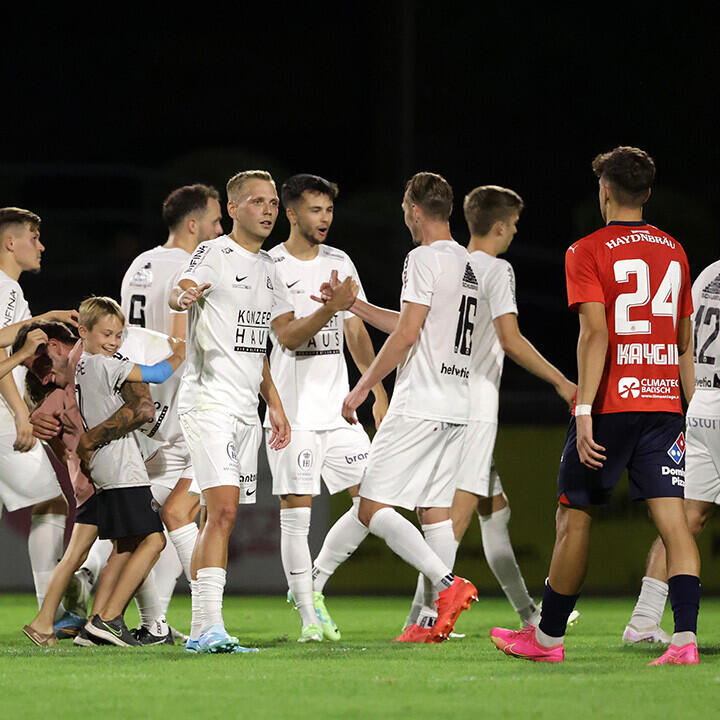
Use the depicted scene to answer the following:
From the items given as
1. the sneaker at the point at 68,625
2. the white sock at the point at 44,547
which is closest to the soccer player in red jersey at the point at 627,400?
the sneaker at the point at 68,625

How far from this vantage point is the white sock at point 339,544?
25.8 ft

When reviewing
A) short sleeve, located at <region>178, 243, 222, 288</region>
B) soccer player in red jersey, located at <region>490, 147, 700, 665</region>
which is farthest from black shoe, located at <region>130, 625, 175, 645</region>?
soccer player in red jersey, located at <region>490, 147, 700, 665</region>

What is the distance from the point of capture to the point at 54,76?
31.0 m

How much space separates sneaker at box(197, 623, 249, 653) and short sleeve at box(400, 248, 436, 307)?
1941mm

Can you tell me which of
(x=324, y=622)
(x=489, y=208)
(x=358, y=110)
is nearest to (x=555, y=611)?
(x=324, y=622)

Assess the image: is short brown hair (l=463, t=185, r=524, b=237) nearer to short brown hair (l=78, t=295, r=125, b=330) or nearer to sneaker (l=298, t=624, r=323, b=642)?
short brown hair (l=78, t=295, r=125, b=330)

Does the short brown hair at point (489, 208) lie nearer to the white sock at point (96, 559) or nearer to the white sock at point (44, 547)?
the white sock at point (96, 559)

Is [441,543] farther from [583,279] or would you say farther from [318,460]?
[583,279]

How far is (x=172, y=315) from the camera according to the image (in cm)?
813

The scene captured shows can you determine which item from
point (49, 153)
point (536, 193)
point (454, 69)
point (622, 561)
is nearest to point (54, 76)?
point (49, 153)

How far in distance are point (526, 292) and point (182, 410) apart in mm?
17322

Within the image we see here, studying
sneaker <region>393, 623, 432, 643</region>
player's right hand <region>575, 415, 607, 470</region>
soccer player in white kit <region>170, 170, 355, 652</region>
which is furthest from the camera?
sneaker <region>393, 623, 432, 643</region>

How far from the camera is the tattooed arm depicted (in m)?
7.32

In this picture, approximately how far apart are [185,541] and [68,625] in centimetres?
77
